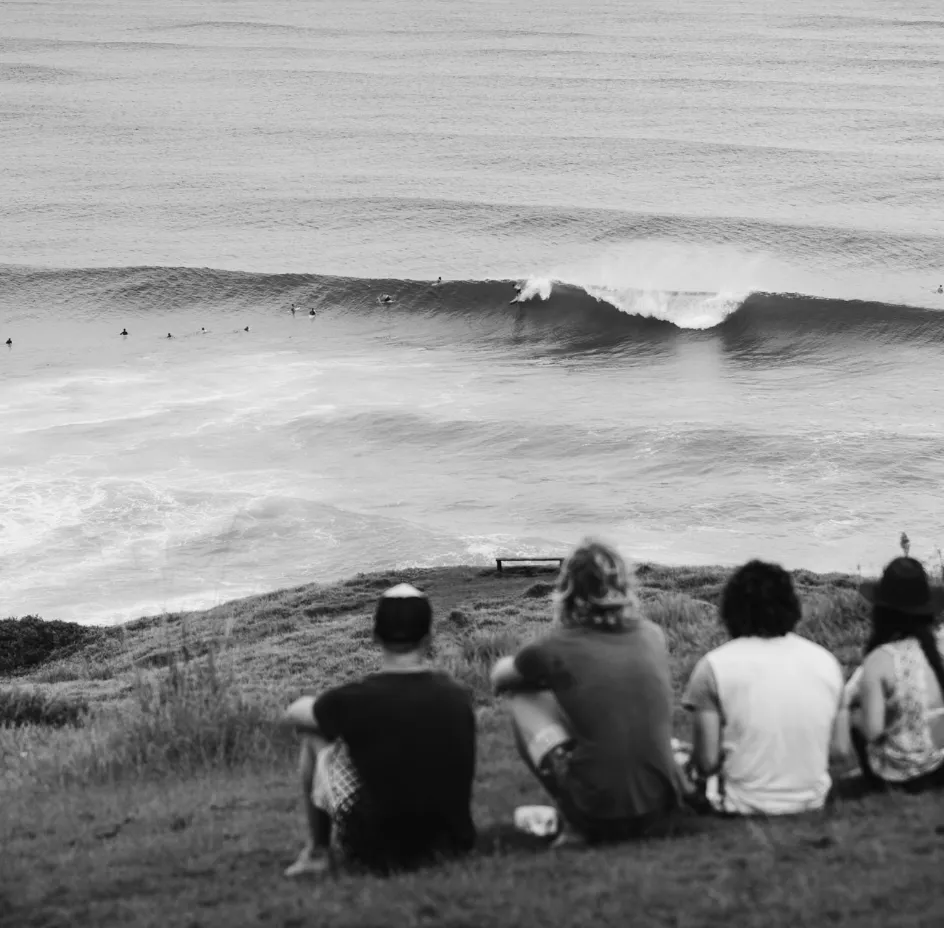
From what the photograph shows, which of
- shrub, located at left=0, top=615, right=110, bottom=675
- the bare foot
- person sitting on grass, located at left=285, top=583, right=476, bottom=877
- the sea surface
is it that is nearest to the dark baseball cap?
person sitting on grass, located at left=285, top=583, right=476, bottom=877

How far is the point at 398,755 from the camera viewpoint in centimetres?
536

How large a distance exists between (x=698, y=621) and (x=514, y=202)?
5016 centimetres

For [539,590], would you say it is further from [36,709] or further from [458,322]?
[458,322]

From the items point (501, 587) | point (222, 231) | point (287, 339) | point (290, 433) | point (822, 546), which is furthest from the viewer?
point (222, 231)

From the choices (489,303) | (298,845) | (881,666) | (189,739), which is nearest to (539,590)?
(189,739)

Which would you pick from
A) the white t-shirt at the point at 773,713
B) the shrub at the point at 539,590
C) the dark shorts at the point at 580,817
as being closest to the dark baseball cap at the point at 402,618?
the dark shorts at the point at 580,817

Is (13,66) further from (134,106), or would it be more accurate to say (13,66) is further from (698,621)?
(698,621)

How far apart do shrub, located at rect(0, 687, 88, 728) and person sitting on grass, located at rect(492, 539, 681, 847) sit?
24.3 feet

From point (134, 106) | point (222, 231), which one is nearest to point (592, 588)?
point (222, 231)

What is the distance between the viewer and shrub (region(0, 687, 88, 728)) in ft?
40.9

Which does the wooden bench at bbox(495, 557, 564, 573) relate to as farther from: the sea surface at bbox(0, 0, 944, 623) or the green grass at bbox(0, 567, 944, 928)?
the green grass at bbox(0, 567, 944, 928)

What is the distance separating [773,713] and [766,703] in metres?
0.05

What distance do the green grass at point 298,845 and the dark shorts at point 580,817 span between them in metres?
0.12

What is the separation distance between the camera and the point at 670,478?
31.2 m
